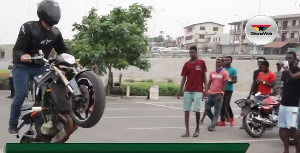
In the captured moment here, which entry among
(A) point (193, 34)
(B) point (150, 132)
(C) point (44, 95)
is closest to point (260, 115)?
(B) point (150, 132)

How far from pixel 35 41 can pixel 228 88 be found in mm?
5519

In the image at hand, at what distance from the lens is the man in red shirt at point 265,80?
→ 21.9 ft

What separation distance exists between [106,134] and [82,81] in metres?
3.98

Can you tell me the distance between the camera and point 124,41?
894 centimetres

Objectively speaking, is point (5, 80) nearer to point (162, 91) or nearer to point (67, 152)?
point (162, 91)

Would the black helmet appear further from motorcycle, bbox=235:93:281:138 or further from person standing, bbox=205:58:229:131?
motorcycle, bbox=235:93:281:138

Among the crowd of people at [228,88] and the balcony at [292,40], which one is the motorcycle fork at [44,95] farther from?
the balcony at [292,40]

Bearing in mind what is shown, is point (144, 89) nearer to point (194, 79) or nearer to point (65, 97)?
point (194, 79)

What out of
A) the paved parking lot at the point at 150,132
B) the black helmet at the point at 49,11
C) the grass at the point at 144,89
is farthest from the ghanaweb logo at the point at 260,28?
the grass at the point at 144,89

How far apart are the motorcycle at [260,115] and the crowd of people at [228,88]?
16 centimetres

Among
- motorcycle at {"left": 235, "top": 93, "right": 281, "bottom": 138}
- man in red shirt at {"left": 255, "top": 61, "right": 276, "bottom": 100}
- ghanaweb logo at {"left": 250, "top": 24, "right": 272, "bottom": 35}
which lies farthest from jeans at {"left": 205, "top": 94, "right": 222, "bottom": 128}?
ghanaweb logo at {"left": 250, "top": 24, "right": 272, "bottom": 35}

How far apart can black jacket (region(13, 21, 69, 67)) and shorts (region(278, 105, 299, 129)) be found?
3.22m

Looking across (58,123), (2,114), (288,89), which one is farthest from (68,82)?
(2,114)

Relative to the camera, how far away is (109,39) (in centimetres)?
859
